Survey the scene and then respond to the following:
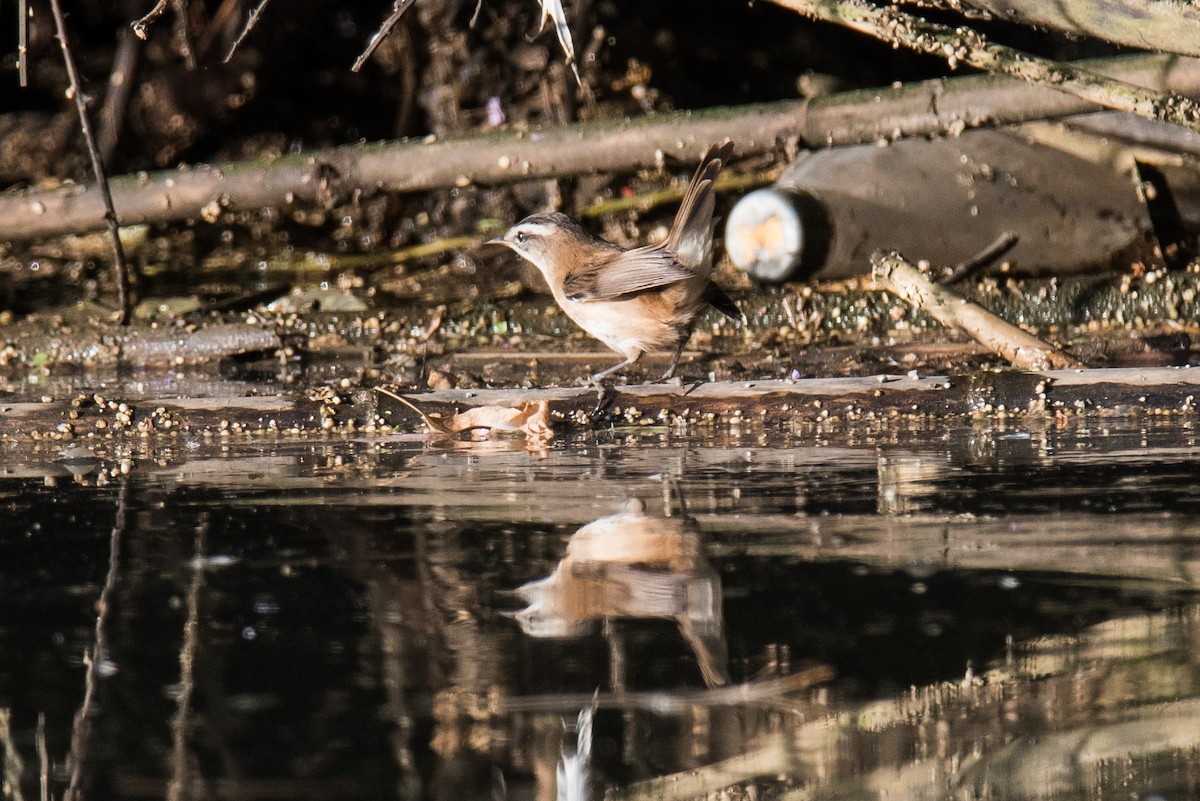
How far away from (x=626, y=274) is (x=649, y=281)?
0.11 meters

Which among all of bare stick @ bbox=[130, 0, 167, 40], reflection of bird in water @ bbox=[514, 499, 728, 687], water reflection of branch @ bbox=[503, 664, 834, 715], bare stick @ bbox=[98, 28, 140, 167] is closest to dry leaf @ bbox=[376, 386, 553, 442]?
reflection of bird in water @ bbox=[514, 499, 728, 687]

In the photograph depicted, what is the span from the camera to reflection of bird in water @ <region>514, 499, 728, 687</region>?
2713 millimetres

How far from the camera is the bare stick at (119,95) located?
9.67 metres

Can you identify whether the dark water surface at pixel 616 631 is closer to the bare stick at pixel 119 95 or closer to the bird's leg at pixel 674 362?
the bird's leg at pixel 674 362

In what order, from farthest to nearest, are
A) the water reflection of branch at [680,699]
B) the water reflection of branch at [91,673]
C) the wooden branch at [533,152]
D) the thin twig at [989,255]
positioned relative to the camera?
the wooden branch at [533,152] → the thin twig at [989,255] → the water reflection of branch at [680,699] → the water reflection of branch at [91,673]

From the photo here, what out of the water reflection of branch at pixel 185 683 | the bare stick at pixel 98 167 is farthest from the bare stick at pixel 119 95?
the water reflection of branch at pixel 185 683

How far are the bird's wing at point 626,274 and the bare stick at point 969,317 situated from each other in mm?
844

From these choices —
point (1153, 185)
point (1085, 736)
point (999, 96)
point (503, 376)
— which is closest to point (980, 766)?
point (1085, 736)

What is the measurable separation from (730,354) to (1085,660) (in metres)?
4.01

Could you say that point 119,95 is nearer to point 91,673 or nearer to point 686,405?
point 686,405

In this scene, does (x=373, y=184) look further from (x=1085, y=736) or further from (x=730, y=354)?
(x=1085, y=736)

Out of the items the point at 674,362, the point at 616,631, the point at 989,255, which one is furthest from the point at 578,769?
the point at 989,255

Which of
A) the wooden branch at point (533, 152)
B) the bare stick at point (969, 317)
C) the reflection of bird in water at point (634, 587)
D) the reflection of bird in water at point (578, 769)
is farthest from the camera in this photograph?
the wooden branch at point (533, 152)

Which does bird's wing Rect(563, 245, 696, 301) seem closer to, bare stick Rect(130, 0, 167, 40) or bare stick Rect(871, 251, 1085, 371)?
bare stick Rect(871, 251, 1085, 371)
